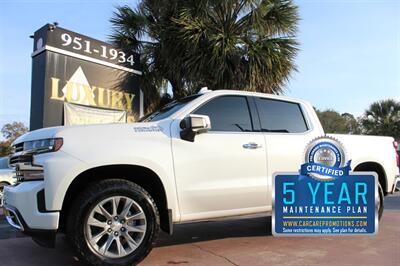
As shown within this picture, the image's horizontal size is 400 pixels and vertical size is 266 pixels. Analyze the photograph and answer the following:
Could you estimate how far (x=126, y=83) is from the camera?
44.0 ft

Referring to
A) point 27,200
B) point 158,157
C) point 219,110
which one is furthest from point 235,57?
point 27,200

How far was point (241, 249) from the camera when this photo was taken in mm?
5766

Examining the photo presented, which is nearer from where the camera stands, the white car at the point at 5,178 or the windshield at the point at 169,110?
the windshield at the point at 169,110

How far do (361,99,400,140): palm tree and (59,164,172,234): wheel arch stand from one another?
33.2 metres

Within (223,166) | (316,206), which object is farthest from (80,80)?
(316,206)

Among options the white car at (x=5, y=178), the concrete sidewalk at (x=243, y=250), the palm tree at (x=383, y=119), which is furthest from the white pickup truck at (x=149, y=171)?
the palm tree at (x=383, y=119)

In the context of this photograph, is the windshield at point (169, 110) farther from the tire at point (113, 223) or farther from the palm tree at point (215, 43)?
the palm tree at point (215, 43)

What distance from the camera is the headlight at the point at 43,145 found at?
4613 mm

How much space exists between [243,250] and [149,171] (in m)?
1.62

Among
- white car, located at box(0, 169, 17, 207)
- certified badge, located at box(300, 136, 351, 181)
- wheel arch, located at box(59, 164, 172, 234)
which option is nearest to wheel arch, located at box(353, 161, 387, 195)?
certified badge, located at box(300, 136, 351, 181)

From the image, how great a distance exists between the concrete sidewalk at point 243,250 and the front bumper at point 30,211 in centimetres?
80

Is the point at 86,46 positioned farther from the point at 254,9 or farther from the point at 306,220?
the point at 306,220

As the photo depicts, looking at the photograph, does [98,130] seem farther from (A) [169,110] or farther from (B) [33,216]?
(A) [169,110]

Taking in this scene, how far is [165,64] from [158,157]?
899 centimetres
